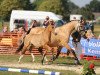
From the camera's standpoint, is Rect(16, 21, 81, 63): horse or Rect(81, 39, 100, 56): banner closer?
Rect(16, 21, 81, 63): horse

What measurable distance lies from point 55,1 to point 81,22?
→ 88137 millimetres

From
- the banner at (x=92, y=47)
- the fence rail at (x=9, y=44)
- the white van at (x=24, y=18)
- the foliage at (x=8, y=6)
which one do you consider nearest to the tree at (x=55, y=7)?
the foliage at (x=8, y=6)

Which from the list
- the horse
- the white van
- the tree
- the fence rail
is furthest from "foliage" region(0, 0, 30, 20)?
the horse

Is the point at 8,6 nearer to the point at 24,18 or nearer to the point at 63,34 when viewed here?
the point at 24,18

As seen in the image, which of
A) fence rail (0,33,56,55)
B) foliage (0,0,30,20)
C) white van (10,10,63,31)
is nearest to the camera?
fence rail (0,33,56,55)

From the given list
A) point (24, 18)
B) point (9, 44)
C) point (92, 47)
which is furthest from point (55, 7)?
point (92, 47)

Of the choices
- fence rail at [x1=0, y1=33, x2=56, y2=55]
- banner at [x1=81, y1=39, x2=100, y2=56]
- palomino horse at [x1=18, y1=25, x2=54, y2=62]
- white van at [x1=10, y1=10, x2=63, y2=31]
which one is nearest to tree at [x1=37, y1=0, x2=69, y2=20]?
white van at [x1=10, y1=10, x2=63, y2=31]

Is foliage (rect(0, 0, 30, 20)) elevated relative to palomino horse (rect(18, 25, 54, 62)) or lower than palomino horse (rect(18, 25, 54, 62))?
lower

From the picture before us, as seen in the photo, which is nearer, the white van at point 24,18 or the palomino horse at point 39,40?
the palomino horse at point 39,40

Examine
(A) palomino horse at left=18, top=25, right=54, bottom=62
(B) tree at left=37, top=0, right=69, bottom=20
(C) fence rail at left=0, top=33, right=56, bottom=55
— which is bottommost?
(B) tree at left=37, top=0, right=69, bottom=20

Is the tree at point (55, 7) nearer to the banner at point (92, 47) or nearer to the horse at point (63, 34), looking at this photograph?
the banner at point (92, 47)

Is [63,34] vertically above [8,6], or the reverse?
[63,34]

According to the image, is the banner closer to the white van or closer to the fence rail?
the fence rail

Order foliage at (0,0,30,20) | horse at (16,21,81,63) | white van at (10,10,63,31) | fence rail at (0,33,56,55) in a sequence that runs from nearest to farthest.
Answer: horse at (16,21,81,63)
fence rail at (0,33,56,55)
white van at (10,10,63,31)
foliage at (0,0,30,20)
